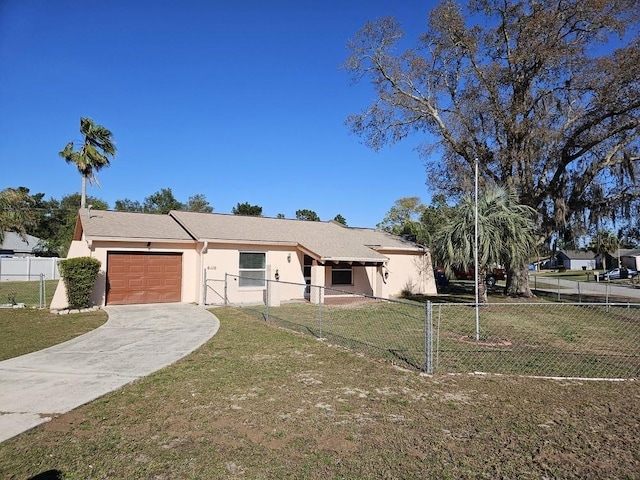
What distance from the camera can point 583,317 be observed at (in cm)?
1402

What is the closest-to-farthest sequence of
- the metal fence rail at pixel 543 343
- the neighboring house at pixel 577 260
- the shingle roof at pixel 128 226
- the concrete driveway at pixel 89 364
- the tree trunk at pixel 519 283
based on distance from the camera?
the concrete driveway at pixel 89 364 → the metal fence rail at pixel 543 343 → the shingle roof at pixel 128 226 → the tree trunk at pixel 519 283 → the neighboring house at pixel 577 260

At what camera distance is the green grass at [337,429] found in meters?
3.69

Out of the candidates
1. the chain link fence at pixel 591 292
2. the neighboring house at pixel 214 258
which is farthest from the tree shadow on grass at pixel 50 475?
the chain link fence at pixel 591 292

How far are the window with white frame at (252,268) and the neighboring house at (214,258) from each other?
40 mm

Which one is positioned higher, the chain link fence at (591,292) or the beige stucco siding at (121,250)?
the beige stucco siding at (121,250)

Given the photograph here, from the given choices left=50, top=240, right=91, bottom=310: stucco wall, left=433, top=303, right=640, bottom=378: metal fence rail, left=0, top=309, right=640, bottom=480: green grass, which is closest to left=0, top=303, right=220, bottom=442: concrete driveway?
left=0, top=309, right=640, bottom=480: green grass

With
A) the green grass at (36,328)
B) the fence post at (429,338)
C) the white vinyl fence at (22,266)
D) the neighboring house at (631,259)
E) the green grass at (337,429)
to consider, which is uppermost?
the neighboring house at (631,259)

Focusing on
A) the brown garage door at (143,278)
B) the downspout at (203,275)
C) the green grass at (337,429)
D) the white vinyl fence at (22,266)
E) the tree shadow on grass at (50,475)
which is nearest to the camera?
the tree shadow on grass at (50,475)

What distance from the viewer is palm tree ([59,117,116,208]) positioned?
929 inches

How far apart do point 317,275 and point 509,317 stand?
7.34 metres

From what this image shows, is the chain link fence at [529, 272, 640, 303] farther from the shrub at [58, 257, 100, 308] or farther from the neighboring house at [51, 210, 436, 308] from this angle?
the shrub at [58, 257, 100, 308]

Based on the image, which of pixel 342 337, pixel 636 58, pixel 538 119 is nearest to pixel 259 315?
pixel 342 337

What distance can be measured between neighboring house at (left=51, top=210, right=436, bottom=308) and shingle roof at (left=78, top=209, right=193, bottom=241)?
0.11ft

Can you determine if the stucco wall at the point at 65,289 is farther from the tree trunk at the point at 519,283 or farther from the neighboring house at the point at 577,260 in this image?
the neighboring house at the point at 577,260
